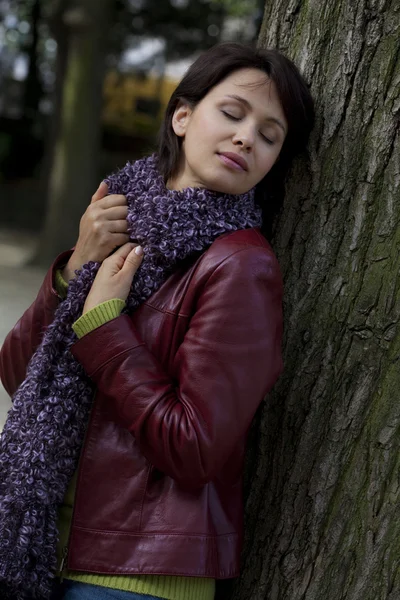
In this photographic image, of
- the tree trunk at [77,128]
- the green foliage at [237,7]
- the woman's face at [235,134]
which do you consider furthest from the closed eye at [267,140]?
the green foliage at [237,7]

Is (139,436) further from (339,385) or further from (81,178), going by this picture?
(81,178)

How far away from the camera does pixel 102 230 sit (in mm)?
2041

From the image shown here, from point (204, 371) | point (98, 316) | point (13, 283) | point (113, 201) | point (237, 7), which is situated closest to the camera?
point (204, 371)

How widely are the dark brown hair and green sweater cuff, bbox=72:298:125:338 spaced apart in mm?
382

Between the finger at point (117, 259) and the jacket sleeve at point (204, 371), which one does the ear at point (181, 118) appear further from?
the jacket sleeve at point (204, 371)

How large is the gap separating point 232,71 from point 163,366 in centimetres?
71

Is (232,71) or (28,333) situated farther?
(28,333)

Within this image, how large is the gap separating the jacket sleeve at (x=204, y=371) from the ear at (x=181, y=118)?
1.38ft

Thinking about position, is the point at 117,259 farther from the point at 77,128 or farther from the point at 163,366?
the point at 77,128

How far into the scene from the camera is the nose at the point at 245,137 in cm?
193

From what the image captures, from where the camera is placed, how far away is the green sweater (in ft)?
5.95

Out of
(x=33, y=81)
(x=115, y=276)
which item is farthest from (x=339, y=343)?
(x=33, y=81)

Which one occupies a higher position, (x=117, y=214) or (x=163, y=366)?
(x=117, y=214)

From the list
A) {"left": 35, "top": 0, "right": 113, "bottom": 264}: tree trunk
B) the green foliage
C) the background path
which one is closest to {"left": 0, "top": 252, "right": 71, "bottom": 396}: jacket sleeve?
the background path
